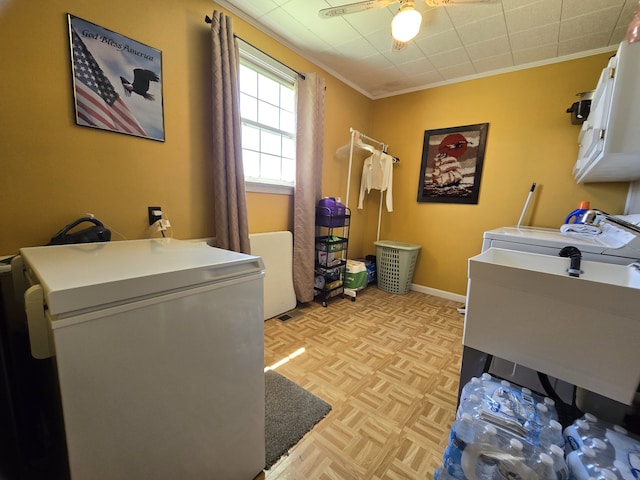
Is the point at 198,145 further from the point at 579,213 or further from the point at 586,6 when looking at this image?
the point at 579,213

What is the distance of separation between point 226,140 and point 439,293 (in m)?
2.90

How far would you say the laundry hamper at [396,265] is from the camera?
3133 millimetres

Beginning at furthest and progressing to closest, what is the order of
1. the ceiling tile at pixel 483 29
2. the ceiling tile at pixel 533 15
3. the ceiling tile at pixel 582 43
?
the ceiling tile at pixel 582 43
the ceiling tile at pixel 483 29
the ceiling tile at pixel 533 15

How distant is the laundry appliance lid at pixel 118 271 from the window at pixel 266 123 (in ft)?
4.43

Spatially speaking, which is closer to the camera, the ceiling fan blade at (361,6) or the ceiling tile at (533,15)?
the ceiling fan blade at (361,6)

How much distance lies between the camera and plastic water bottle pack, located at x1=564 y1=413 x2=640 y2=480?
65cm

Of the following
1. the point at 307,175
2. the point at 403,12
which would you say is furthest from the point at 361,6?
the point at 307,175

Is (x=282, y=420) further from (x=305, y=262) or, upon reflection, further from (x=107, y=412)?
(x=305, y=262)

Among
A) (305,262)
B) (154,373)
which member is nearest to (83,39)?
(154,373)

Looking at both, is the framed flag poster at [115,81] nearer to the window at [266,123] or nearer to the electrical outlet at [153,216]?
the electrical outlet at [153,216]

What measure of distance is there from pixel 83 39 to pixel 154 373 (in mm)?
1739

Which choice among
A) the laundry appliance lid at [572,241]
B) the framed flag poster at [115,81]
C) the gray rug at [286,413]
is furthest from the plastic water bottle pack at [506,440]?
the framed flag poster at [115,81]

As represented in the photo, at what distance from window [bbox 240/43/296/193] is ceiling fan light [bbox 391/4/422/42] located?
3.75 feet

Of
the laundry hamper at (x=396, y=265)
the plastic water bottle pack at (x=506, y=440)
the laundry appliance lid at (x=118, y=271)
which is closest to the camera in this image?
the laundry appliance lid at (x=118, y=271)
